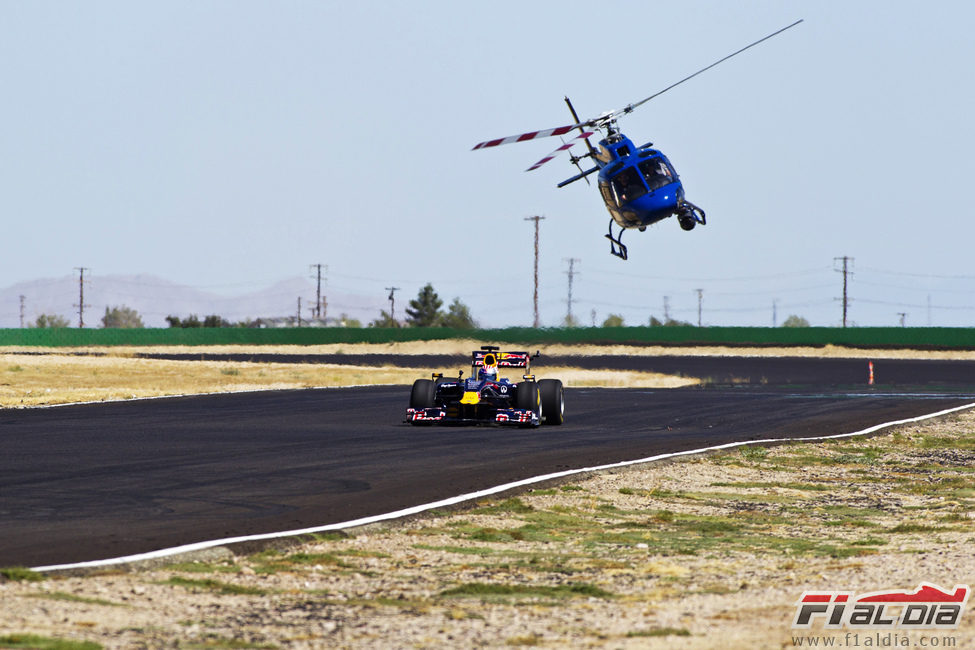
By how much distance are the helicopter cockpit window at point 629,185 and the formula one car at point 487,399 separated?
1117cm

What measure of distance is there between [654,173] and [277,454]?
19.8m

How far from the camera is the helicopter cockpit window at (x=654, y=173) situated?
120 ft

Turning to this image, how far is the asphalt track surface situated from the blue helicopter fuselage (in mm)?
5427

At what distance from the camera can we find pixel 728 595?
8.54 meters

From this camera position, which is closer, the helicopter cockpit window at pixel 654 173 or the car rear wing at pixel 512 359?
the car rear wing at pixel 512 359

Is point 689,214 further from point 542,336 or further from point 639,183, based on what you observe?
point 542,336

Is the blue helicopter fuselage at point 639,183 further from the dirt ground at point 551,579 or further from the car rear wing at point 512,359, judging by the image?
A: the dirt ground at point 551,579

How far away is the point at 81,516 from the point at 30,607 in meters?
4.81

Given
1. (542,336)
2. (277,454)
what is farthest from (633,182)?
(542,336)

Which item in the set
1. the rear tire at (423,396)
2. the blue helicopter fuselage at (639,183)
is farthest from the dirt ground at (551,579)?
the blue helicopter fuselage at (639,183)

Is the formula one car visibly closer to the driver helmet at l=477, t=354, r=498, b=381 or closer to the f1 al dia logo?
the driver helmet at l=477, t=354, r=498, b=381

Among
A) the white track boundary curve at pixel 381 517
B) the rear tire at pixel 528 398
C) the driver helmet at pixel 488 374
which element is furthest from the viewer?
the driver helmet at pixel 488 374

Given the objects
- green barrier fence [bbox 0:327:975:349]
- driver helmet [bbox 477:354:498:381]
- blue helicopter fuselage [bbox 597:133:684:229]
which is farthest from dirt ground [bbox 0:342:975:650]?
green barrier fence [bbox 0:327:975:349]

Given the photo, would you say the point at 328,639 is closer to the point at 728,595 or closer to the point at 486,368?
the point at 728,595
